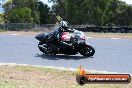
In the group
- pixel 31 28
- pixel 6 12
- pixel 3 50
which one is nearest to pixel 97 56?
pixel 3 50

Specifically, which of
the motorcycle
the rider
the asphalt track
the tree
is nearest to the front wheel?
the motorcycle

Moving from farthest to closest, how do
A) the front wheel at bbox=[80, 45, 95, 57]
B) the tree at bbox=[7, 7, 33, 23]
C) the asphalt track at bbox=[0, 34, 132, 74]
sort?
1. the tree at bbox=[7, 7, 33, 23]
2. the front wheel at bbox=[80, 45, 95, 57]
3. the asphalt track at bbox=[0, 34, 132, 74]

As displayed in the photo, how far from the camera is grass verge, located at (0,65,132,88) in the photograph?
754cm

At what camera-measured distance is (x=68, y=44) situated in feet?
44.2

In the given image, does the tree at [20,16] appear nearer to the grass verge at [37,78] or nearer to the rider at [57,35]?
the rider at [57,35]

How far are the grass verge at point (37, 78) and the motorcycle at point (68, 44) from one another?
323 centimetres

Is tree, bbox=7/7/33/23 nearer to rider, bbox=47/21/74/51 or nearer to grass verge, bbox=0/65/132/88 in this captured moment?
rider, bbox=47/21/74/51

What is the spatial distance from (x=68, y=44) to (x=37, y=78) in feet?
16.4

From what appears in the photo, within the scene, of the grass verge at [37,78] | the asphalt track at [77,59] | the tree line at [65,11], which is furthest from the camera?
the tree line at [65,11]

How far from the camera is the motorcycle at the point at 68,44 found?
13.4m

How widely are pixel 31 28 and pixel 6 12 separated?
26.3m

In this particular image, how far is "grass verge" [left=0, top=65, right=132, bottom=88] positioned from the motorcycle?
323 centimetres

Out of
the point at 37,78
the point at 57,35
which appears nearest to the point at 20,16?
the point at 57,35

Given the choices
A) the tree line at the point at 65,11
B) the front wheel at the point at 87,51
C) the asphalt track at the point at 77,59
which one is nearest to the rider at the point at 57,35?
the asphalt track at the point at 77,59
